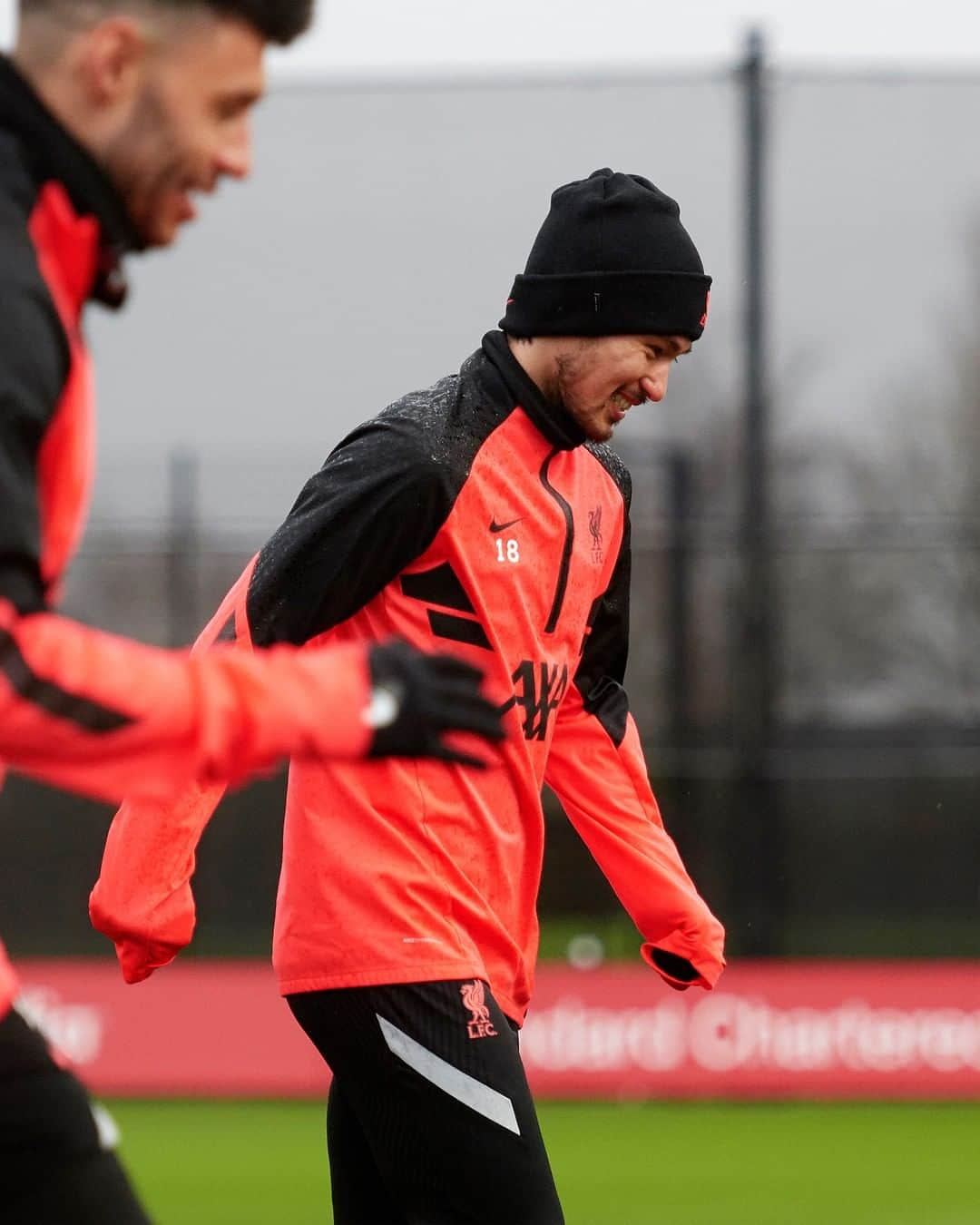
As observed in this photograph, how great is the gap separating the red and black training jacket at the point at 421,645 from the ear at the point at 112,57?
45.1 inches

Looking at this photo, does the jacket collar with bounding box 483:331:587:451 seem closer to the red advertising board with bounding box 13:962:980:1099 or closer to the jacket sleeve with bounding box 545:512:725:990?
the jacket sleeve with bounding box 545:512:725:990

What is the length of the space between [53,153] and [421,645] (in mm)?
1344

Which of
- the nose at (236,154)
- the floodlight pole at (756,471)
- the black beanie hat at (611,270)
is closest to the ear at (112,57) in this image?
the nose at (236,154)

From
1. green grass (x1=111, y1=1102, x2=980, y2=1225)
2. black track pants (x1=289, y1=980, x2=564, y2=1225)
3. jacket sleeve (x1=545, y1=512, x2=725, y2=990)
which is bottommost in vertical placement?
green grass (x1=111, y1=1102, x2=980, y2=1225)

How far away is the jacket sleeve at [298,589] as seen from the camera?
3.33 m

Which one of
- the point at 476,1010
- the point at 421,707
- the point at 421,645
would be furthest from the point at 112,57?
the point at 476,1010

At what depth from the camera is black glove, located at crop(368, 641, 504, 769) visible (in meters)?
2.20

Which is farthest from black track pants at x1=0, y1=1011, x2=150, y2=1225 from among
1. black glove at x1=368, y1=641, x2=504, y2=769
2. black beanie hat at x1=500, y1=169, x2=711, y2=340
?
black beanie hat at x1=500, y1=169, x2=711, y2=340

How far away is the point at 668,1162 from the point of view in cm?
795

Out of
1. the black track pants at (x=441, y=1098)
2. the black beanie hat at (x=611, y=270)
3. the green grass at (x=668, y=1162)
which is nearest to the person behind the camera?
the black track pants at (x=441, y=1098)

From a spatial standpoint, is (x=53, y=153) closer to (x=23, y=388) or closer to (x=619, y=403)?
(x=23, y=388)

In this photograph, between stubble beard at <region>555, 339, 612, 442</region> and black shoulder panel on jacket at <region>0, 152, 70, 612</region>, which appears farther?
stubble beard at <region>555, 339, 612, 442</region>

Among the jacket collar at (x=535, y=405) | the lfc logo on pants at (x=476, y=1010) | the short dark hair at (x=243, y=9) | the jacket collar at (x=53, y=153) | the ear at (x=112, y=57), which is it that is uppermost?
the short dark hair at (x=243, y=9)

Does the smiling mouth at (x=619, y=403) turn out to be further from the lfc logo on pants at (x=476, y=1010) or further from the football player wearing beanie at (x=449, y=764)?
the lfc logo on pants at (x=476, y=1010)
